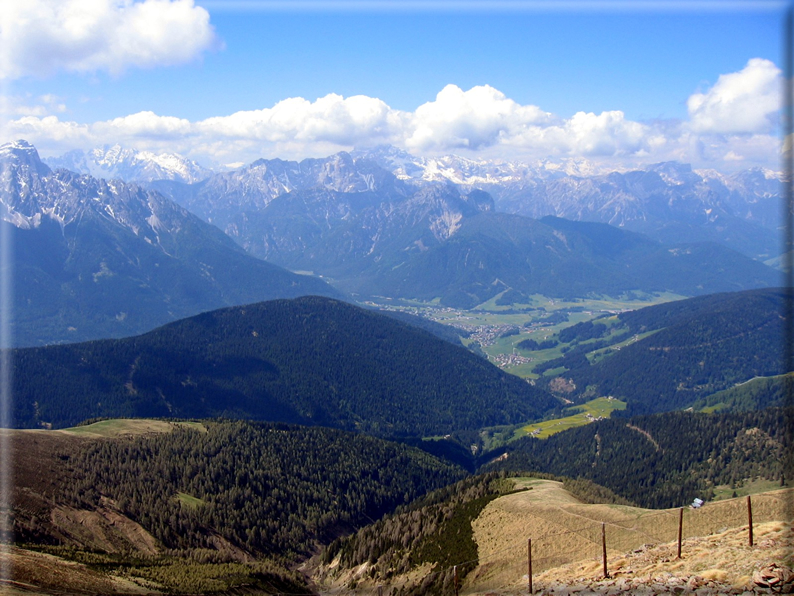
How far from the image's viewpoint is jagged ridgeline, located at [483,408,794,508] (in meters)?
138

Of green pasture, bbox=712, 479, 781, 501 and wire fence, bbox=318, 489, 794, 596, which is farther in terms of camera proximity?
green pasture, bbox=712, 479, 781, 501

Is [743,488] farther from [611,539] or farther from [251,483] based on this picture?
[251,483]

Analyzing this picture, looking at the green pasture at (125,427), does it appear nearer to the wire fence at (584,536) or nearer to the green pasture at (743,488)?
the wire fence at (584,536)

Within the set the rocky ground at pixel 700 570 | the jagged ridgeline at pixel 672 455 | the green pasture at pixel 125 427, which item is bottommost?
the jagged ridgeline at pixel 672 455

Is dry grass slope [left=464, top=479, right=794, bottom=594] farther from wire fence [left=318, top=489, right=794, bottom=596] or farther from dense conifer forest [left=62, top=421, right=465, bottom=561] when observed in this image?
dense conifer forest [left=62, top=421, right=465, bottom=561]

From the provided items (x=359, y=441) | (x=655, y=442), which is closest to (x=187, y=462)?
(x=359, y=441)

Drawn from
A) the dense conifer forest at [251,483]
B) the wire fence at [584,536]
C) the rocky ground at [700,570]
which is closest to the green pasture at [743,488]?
the dense conifer forest at [251,483]

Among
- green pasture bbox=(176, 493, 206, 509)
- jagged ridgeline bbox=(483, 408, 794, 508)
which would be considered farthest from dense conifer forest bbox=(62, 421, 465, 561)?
jagged ridgeline bbox=(483, 408, 794, 508)

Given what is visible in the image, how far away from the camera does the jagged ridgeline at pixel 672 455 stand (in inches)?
5428

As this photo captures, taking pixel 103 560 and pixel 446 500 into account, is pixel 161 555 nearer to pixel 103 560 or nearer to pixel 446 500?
pixel 103 560

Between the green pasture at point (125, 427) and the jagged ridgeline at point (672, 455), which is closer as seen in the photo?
the green pasture at point (125, 427)

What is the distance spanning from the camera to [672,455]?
156125 mm

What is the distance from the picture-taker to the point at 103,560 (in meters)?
75.8

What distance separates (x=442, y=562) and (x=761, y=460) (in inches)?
3630
